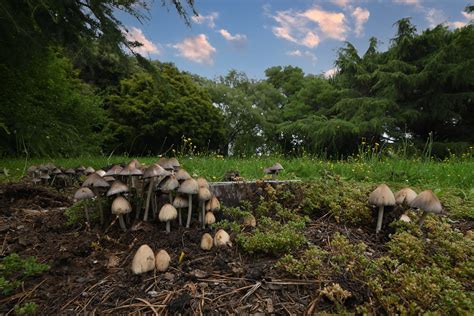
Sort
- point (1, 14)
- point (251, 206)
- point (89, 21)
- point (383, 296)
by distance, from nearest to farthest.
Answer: point (383, 296)
point (251, 206)
point (1, 14)
point (89, 21)

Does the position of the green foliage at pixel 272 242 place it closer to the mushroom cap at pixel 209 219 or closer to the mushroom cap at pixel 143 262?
the mushroom cap at pixel 209 219

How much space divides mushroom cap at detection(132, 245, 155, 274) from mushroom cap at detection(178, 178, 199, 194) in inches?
18.6

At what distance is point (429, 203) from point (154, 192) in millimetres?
1792

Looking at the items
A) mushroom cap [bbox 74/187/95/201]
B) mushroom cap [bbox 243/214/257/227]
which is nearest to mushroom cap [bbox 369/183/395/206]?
mushroom cap [bbox 243/214/257/227]

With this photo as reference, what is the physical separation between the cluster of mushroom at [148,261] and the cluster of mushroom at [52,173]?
6.96 ft

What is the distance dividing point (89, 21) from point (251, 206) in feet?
11.5

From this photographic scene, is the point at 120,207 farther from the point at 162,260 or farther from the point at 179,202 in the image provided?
the point at 162,260

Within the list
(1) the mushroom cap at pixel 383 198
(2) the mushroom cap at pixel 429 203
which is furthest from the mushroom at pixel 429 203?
(1) the mushroom cap at pixel 383 198

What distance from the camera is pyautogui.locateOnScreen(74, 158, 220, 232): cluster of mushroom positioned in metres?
2.10

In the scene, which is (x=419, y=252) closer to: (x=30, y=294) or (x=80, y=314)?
(x=80, y=314)

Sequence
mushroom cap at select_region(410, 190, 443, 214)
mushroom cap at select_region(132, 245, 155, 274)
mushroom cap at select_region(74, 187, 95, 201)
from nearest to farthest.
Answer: mushroom cap at select_region(132, 245, 155, 274), mushroom cap at select_region(410, 190, 443, 214), mushroom cap at select_region(74, 187, 95, 201)

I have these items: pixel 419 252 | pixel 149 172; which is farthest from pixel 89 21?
pixel 419 252

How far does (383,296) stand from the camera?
1.49 meters

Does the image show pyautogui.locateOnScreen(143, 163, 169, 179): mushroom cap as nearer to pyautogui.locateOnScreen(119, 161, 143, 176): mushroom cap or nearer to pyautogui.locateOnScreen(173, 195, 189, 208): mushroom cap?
pyautogui.locateOnScreen(119, 161, 143, 176): mushroom cap
